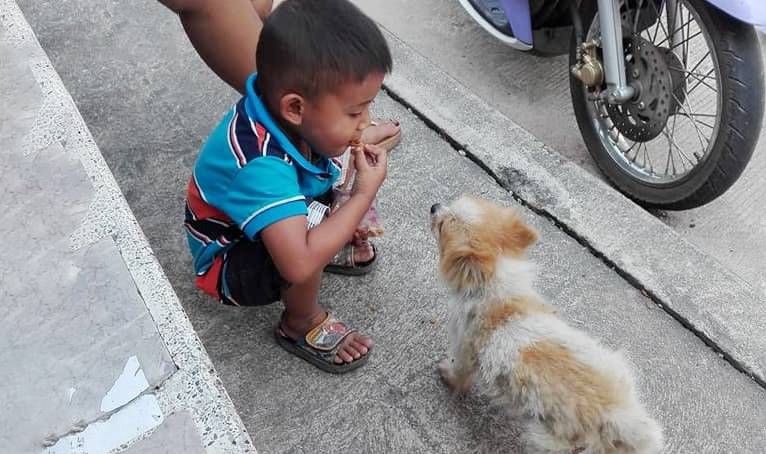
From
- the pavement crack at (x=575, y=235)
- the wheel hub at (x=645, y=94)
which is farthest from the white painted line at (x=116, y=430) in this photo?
the wheel hub at (x=645, y=94)

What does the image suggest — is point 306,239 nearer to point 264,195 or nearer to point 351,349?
point 264,195

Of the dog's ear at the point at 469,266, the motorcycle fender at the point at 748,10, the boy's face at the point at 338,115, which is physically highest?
the motorcycle fender at the point at 748,10

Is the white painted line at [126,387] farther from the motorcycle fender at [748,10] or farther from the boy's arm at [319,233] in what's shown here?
the motorcycle fender at [748,10]

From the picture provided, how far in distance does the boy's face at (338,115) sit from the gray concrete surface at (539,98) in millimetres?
1254

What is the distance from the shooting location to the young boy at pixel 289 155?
5.19 ft

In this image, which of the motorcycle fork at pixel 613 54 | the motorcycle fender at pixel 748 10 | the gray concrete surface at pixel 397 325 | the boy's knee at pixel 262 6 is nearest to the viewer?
the gray concrete surface at pixel 397 325

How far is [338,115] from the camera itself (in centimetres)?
166

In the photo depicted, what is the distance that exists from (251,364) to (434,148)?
1.18 metres

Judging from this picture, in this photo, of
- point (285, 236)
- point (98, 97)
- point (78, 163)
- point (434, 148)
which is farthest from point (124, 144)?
point (285, 236)

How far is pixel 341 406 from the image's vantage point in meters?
1.96

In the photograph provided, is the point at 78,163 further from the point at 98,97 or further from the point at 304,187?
the point at 98,97

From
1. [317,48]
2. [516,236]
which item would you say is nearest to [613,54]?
[516,236]

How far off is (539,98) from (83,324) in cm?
263

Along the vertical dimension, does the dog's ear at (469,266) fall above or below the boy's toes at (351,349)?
above
